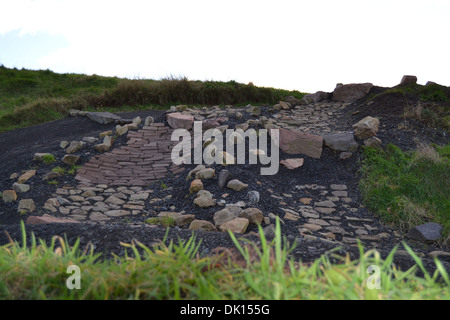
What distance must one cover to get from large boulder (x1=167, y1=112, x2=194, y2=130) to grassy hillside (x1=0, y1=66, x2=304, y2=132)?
311 cm

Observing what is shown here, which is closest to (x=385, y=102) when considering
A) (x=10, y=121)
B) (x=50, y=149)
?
(x=50, y=149)

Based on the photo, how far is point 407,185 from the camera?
18.0ft

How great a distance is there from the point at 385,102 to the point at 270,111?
8.70ft

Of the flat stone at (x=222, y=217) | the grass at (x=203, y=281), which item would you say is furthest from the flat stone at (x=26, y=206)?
the grass at (x=203, y=281)

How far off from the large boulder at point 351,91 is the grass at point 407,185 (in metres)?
4.63

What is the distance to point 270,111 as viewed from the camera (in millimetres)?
9711

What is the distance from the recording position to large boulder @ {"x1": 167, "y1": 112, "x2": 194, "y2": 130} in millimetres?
7410

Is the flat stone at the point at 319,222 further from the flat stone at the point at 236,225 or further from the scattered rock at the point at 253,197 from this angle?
the flat stone at the point at 236,225

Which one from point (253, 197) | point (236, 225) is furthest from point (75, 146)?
point (236, 225)

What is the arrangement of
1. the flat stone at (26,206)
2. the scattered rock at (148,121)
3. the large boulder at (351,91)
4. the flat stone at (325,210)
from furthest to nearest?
the large boulder at (351,91) → the scattered rock at (148,121) → the flat stone at (325,210) → the flat stone at (26,206)

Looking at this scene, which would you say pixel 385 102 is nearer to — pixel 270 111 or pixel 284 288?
pixel 270 111

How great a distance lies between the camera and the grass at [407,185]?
496cm

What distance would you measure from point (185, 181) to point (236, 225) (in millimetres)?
1946
